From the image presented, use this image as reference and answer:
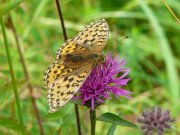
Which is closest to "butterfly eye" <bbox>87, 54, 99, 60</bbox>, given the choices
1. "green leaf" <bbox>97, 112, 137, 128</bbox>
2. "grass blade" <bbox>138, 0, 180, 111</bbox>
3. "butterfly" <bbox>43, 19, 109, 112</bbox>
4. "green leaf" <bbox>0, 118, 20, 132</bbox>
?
"butterfly" <bbox>43, 19, 109, 112</bbox>

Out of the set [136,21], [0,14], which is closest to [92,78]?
[0,14]

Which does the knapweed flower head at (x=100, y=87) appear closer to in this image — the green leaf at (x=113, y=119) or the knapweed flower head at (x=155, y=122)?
the green leaf at (x=113, y=119)

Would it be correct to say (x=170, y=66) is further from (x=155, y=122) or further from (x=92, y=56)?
(x=92, y=56)

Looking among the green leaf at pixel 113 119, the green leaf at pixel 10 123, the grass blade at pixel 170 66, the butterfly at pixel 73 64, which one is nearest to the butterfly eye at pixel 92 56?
the butterfly at pixel 73 64

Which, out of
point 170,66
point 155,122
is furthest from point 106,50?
point 170,66

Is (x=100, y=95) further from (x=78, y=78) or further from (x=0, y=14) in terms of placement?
(x=0, y=14)

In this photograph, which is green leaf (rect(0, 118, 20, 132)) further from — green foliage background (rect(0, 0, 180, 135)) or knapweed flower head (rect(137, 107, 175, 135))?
knapweed flower head (rect(137, 107, 175, 135))
